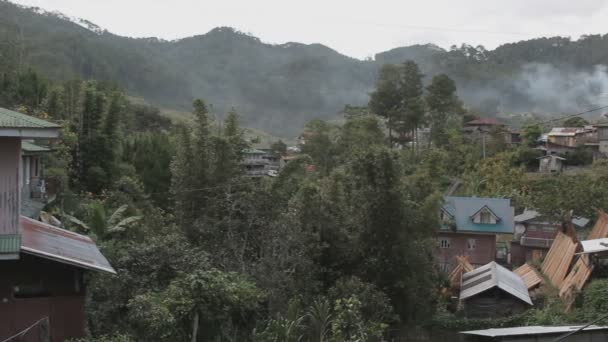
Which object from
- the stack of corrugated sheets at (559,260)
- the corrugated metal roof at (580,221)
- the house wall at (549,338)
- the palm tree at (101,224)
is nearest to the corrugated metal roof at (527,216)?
the corrugated metal roof at (580,221)

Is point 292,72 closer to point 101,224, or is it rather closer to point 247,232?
point 101,224

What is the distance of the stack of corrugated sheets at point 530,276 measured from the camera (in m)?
30.2

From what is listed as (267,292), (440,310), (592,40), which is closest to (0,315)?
(267,292)

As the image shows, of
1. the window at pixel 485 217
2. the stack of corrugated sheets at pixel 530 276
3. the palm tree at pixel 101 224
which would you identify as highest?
the palm tree at pixel 101 224

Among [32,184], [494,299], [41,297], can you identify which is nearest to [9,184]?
[41,297]

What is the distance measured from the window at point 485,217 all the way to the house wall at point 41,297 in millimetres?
28224

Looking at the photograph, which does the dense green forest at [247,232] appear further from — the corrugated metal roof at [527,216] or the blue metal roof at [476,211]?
the blue metal roof at [476,211]

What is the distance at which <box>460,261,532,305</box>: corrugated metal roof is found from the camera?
1020 inches

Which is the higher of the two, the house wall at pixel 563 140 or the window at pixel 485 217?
the house wall at pixel 563 140

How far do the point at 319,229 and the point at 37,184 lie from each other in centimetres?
893

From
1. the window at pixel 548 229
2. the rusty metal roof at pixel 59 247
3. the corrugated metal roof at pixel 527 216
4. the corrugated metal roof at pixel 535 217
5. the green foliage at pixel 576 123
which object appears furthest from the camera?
the green foliage at pixel 576 123

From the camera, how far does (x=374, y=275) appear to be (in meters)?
21.0

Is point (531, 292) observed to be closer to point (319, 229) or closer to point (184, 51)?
point (319, 229)

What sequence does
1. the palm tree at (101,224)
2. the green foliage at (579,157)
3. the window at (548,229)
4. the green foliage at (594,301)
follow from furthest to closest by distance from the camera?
the green foliage at (579,157) → the window at (548,229) → the palm tree at (101,224) → the green foliage at (594,301)
